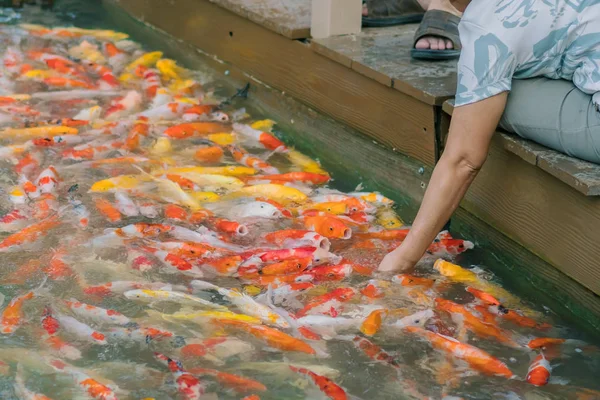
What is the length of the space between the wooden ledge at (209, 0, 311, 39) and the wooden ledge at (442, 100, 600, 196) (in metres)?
1.86

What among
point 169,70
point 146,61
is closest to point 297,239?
point 169,70

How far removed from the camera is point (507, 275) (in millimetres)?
3748

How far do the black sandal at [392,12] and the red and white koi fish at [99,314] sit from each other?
2.54m

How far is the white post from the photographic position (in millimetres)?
4879

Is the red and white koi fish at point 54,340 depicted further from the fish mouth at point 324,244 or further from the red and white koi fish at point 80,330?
the fish mouth at point 324,244

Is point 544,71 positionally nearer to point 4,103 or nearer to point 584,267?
point 584,267

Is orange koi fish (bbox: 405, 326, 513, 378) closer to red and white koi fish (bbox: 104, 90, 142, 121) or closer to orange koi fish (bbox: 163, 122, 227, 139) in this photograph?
orange koi fish (bbox: 163, 122, 227, 139)

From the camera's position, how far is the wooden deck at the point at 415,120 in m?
3.35

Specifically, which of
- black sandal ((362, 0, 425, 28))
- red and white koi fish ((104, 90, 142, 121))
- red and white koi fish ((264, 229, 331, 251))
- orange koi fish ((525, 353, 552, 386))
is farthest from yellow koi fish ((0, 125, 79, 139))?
orange koi fish ((525, 353, 552, 386))

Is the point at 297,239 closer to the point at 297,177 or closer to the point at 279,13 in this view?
the point at 297,177

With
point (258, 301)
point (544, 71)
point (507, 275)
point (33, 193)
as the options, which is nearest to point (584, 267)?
point (507, 275)

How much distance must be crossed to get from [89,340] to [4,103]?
266 centimetres

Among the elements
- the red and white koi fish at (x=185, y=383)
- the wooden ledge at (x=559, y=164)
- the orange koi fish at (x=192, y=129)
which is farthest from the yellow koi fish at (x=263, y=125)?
the red and white koi fish at (x=185, y=383)

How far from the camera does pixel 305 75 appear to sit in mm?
5070
